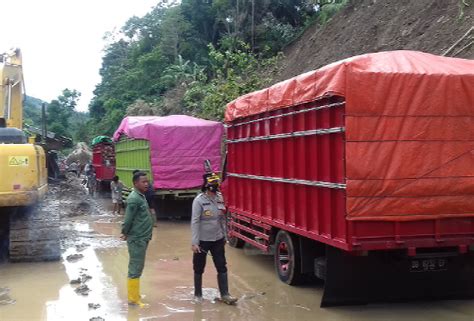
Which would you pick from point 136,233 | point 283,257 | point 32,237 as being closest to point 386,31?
point 283,257

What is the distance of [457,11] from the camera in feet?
51.2

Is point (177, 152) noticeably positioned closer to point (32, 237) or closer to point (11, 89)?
point (11, 89)

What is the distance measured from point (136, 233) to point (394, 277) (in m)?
3.09

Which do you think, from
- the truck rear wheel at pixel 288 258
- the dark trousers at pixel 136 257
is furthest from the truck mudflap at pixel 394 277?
the dark trousers at pixel 136 257

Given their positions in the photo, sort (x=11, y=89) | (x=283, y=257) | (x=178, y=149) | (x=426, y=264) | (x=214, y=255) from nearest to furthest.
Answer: (x=426, y=264), (x=214, y=255), (x=283, y=257), (x=11, y=89), (x=178, y=149)

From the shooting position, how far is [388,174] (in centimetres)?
563

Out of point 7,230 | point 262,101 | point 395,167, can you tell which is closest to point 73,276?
point 7,230

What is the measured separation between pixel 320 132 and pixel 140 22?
1691 inches

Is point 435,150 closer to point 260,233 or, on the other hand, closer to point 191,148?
point 260,233

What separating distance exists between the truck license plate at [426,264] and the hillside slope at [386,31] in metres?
6.87

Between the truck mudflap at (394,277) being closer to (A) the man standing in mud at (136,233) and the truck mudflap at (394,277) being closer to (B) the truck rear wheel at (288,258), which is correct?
(B) the truck rear wheel at (288,258)

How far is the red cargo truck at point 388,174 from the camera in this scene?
5609mm

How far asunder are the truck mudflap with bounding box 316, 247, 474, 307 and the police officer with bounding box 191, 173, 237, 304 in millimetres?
1174

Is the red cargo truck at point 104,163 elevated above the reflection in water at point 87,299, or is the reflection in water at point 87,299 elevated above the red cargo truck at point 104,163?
the red cargo truck at point 104,163
